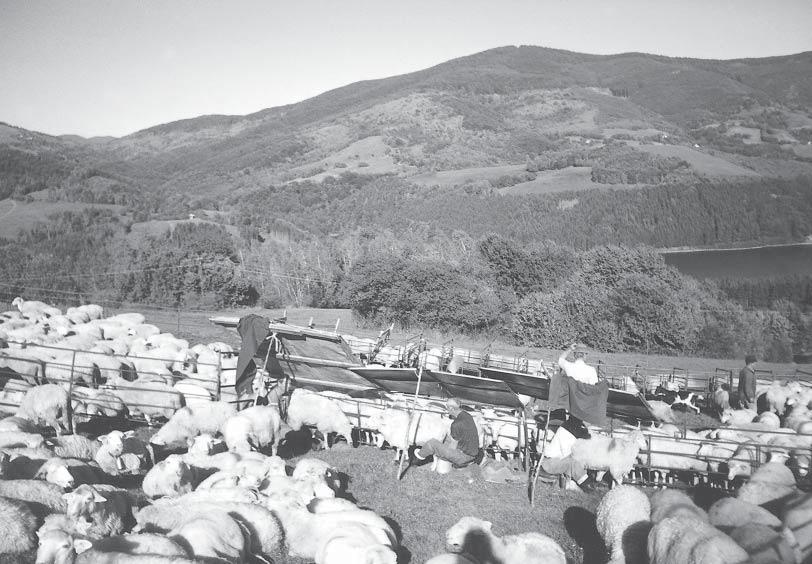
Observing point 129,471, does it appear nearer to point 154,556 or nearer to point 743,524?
point 154,556

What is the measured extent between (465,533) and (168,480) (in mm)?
4714

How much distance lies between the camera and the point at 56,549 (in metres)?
6.96

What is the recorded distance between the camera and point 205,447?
1080 cm

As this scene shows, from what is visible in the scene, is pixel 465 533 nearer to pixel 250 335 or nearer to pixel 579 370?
pixel 579 370

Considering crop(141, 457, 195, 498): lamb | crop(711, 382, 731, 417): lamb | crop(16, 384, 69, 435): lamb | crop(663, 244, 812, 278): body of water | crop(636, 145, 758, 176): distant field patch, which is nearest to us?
crop(141, 457, 195, 498): lamb

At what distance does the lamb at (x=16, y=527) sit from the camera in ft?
23.7

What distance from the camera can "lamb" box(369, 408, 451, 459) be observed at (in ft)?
41.0

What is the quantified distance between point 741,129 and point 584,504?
713 feet

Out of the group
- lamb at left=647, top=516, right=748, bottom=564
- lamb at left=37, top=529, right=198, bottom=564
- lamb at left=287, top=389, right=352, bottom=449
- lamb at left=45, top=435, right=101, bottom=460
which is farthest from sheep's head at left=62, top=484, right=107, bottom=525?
lamb at left=647, top=516, right=748, bottom=564

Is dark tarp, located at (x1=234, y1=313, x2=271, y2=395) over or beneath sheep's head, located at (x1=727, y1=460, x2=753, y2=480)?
over

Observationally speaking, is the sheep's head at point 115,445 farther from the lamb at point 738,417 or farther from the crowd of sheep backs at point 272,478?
the lamb at point 738,417

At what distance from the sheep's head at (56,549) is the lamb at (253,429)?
4.11 m

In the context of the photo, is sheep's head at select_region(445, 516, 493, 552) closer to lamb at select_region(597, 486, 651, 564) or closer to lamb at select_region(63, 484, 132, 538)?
lamb at select_region(597, 486, 651, 564)

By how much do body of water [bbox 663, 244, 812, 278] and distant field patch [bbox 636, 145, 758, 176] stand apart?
27739 mm
